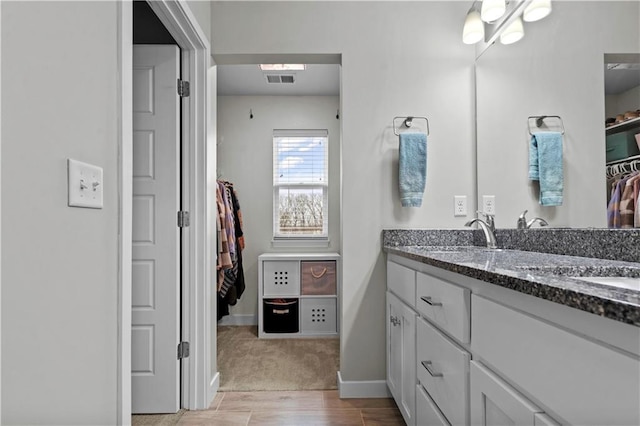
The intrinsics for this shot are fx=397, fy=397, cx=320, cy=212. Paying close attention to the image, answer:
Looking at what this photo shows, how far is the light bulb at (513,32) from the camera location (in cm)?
200

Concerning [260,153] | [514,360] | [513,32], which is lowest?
[514,360]

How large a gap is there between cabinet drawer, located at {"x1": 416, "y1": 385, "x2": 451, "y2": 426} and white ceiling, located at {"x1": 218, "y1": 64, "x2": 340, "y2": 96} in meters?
2.81

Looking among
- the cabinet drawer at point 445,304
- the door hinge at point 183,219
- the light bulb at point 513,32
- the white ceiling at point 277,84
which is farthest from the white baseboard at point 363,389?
the white ceiling at point 277,84

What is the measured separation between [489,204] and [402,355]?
1.00 metres

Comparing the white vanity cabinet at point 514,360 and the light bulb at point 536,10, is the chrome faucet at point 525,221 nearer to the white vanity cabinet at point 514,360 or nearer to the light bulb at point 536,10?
the white vanity cabinet at point 514,360

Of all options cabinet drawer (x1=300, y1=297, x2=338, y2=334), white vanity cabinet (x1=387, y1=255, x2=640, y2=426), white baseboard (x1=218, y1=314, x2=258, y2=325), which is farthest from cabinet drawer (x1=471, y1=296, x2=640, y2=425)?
white baseboard (x1=218, y1=314, x2=258, y2=325)

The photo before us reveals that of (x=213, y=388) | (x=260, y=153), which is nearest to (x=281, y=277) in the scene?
(x=260, y=153)

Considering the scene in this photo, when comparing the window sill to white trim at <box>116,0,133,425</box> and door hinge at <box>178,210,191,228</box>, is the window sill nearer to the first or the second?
door hinge at <box>178,210,191,228</box>

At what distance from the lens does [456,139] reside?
2.44 metres

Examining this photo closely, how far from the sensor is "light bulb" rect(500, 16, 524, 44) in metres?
2.00

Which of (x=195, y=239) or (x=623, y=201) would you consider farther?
(x=195, y=239)

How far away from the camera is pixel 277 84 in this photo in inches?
156

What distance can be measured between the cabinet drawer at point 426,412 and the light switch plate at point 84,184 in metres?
1.29

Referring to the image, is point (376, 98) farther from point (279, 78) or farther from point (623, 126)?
point (279, 78)
